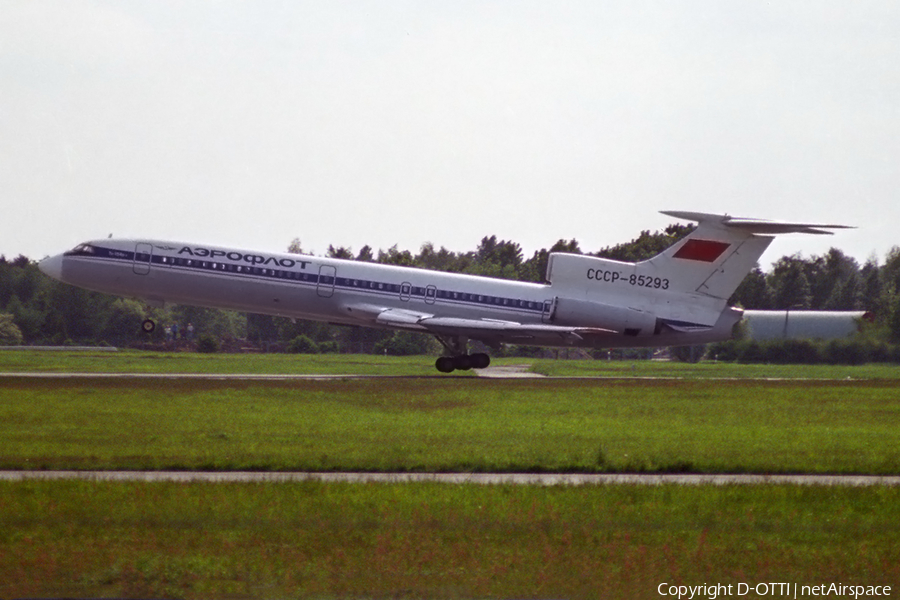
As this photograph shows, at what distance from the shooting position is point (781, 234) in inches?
1460

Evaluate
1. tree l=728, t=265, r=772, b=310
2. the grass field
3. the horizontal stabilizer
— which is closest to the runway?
the grass field

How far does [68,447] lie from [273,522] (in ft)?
24.9

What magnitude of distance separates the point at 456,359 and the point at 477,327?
7.49 feet

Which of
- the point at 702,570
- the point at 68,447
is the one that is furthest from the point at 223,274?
the point at 702,570

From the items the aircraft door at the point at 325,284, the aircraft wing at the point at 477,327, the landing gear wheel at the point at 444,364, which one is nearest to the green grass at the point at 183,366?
the landing gear wheel at the point at 444,364

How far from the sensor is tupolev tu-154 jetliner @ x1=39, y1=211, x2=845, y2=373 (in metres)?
37.9

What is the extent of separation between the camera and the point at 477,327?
38281mm

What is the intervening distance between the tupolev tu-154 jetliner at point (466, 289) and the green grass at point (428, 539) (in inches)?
972

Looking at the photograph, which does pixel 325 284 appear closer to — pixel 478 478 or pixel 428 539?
pixel 478 478

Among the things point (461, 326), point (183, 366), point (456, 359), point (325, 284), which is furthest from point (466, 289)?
point (183, 366)

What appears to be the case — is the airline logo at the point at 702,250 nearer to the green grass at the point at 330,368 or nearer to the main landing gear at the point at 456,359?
the green grass at the point at 330,368

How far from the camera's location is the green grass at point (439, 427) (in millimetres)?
16594

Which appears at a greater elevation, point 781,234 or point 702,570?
point 781,234

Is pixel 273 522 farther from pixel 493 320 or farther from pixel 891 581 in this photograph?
pixel 493 320
